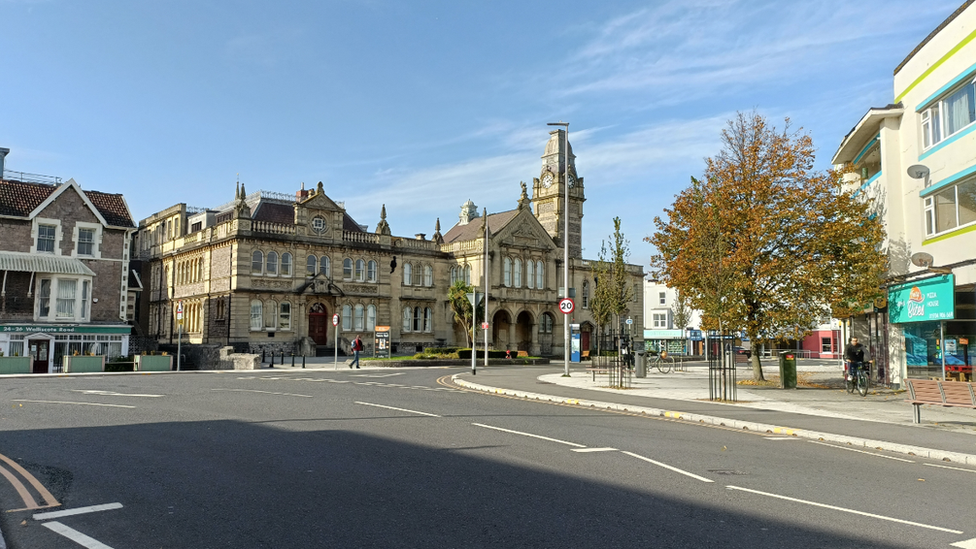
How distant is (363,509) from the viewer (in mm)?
7344

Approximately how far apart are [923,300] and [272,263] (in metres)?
39.8

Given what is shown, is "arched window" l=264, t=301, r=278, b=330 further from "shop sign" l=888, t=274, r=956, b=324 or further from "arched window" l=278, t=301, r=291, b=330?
"shop sign" l=888, t=274, r=956, b=324

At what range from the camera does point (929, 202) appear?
22.2 m

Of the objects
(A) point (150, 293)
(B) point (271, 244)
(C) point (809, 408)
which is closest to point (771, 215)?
(C) point (809, 408)

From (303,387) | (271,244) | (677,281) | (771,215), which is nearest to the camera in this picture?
(303,387)

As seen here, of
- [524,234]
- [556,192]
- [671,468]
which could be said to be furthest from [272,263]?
[671,468]

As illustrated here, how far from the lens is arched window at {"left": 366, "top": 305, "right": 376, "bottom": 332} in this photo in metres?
54.9

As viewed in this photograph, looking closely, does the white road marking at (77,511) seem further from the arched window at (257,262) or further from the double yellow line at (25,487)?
the arched window at (257,262)

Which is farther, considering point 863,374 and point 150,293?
point 150,293

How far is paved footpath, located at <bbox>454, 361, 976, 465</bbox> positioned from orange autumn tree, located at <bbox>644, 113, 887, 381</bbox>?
2.66 meters

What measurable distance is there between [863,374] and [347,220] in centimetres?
4343

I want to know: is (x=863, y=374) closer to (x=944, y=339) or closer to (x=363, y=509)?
(x=944, y=339)

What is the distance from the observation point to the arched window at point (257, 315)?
49031 mm

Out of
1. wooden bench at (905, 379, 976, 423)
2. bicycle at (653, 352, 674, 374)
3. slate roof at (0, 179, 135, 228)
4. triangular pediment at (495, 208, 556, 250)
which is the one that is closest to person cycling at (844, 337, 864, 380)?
wooden bench at (905, 379, 976, 423)
